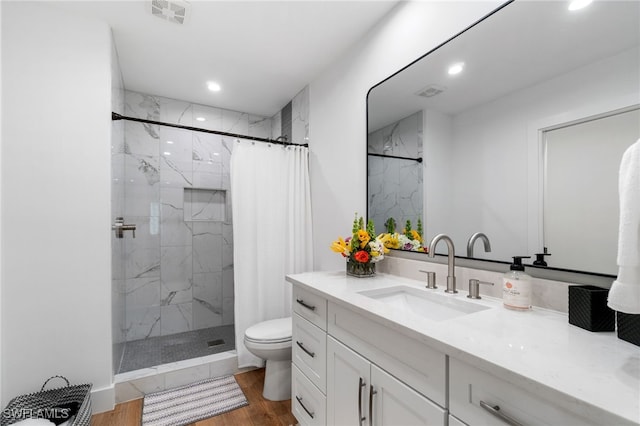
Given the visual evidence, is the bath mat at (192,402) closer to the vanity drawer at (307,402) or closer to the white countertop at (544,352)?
the vanity drawer at (307,402)

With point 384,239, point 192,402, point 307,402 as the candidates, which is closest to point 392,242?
point 384,239

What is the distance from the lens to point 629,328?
Result: 0.75 meters

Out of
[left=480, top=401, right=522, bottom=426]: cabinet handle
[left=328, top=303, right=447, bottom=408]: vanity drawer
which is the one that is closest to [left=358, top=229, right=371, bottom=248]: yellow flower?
[left=328, top=303, right=447, bottom=408]: vanity drawer

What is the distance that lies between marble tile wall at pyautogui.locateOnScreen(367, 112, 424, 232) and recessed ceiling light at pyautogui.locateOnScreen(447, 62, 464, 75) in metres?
0.25

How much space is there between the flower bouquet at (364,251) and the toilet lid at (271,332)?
0.66 m

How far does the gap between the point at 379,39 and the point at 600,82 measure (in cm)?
128

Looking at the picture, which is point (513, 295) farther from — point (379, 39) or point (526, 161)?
point (379, 39)

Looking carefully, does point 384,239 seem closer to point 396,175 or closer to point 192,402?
point 396,175

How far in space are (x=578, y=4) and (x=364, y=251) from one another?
1.32 metres

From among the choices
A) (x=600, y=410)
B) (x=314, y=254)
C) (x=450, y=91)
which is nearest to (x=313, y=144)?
(x=314, y=254)

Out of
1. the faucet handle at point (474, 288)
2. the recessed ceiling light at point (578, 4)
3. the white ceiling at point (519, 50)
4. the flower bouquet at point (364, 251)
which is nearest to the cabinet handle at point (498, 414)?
the faucet handle at point (474, 288)

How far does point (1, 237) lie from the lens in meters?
1.62

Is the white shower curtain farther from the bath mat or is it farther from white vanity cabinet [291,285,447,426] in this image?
white vanity cabinet [291,285,447,426]

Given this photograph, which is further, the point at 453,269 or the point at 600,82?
the point at 453,269
